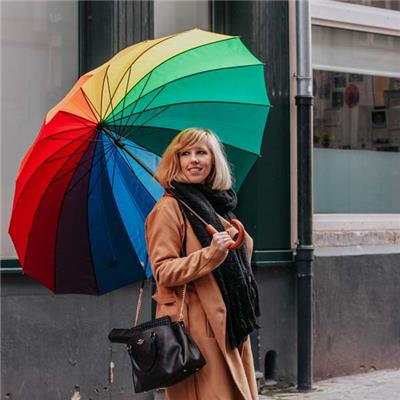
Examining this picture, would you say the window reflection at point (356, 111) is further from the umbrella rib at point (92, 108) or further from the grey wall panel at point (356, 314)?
the umbrella rib at point (92, 108)

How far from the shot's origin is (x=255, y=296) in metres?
4.27

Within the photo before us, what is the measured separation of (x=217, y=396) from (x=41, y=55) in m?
3.87

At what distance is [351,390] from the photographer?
7867 mm

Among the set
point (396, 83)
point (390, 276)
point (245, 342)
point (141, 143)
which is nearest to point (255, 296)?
point (245, 342)

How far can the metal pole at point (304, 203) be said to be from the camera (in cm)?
798

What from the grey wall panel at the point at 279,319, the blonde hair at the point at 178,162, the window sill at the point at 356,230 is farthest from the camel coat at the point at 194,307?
the window sill at the point at 356,230

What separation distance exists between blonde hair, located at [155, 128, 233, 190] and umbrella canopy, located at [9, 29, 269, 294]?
8.0 inches

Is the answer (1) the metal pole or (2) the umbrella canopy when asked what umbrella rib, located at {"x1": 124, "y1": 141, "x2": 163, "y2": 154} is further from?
(1) the metal pole

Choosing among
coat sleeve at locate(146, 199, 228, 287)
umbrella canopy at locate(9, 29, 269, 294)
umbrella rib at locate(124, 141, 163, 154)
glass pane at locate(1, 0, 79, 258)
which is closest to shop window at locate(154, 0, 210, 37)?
glass pane at locate(1, 0, 79, 258)

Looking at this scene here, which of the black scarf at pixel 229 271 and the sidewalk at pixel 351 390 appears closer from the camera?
the black scarf at pixel 229 271

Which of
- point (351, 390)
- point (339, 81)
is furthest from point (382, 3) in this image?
point (351, 390)

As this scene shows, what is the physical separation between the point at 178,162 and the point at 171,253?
403 millimetres

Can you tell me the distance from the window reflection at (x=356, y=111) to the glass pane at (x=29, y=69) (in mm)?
2433

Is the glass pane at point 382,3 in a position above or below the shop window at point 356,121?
above
